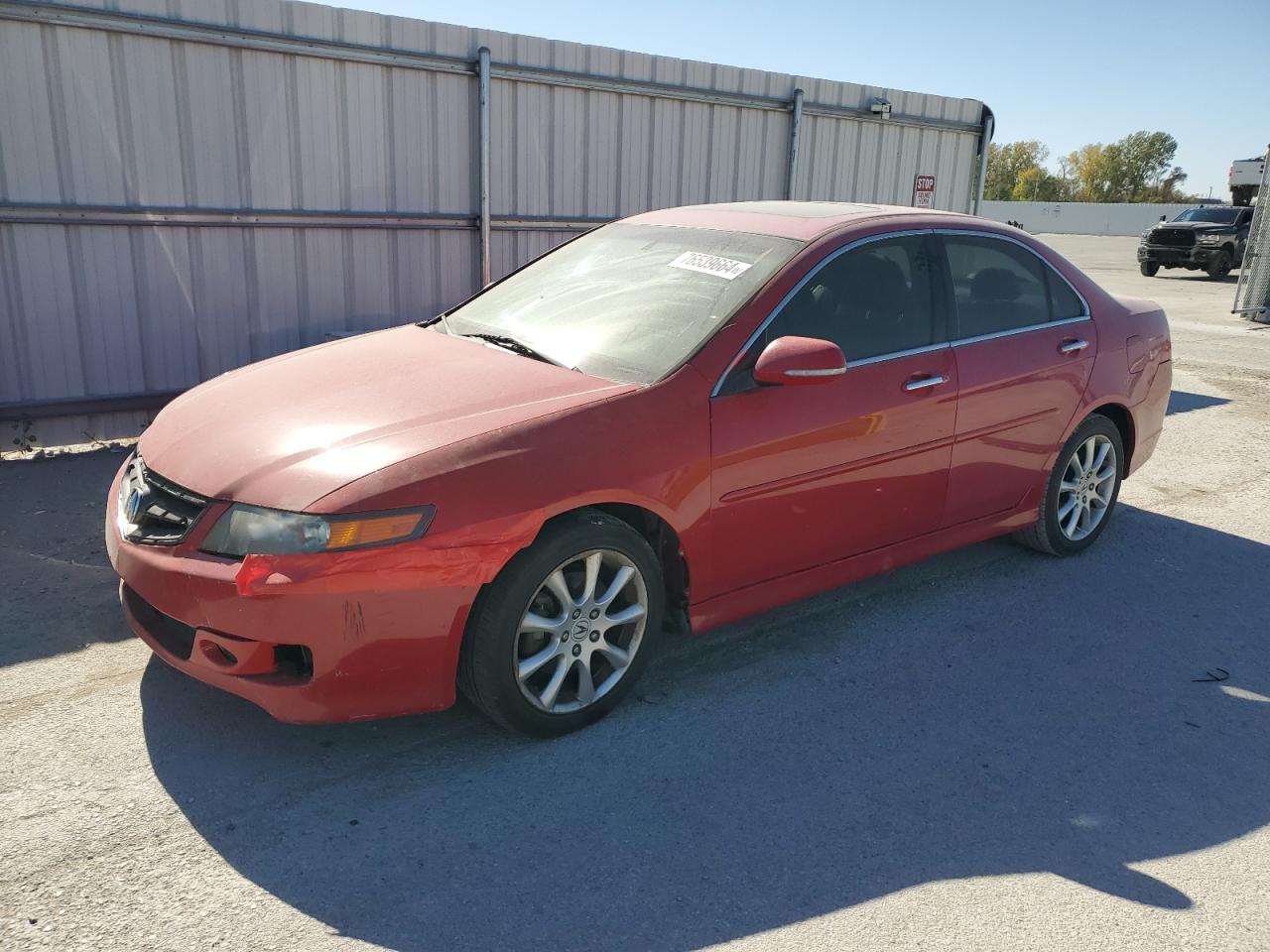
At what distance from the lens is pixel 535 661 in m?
3.27

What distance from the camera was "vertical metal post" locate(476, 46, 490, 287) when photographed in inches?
310

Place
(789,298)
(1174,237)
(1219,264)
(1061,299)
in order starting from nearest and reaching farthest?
(789,298), (1061,299), (1219,264), (1174,237)

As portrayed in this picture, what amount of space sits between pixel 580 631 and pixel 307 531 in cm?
95

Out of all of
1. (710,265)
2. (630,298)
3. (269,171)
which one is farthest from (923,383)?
(269,171)

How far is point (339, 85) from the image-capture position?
24.2 feet

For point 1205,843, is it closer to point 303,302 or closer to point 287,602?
point 287,602

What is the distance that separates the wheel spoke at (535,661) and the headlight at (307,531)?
0.58 metres

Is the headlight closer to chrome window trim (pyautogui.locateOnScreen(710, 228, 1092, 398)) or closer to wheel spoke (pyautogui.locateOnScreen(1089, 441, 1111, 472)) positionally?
→ chrome window trim (pyautogui.locateOnScreen(710, 228, 1092, 398))

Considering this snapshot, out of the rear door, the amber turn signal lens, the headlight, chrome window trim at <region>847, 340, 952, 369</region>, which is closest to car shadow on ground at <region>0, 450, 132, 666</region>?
the headlight

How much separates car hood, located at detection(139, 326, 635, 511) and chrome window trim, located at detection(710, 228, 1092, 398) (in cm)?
56

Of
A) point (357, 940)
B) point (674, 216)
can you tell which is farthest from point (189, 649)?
point (674, 216)

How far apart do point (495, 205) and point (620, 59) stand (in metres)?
1.67

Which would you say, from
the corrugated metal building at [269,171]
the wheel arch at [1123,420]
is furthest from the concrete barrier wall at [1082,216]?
the wheel arch at [1123,420]

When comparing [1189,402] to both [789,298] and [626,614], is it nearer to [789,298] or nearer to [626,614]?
[789,298]
